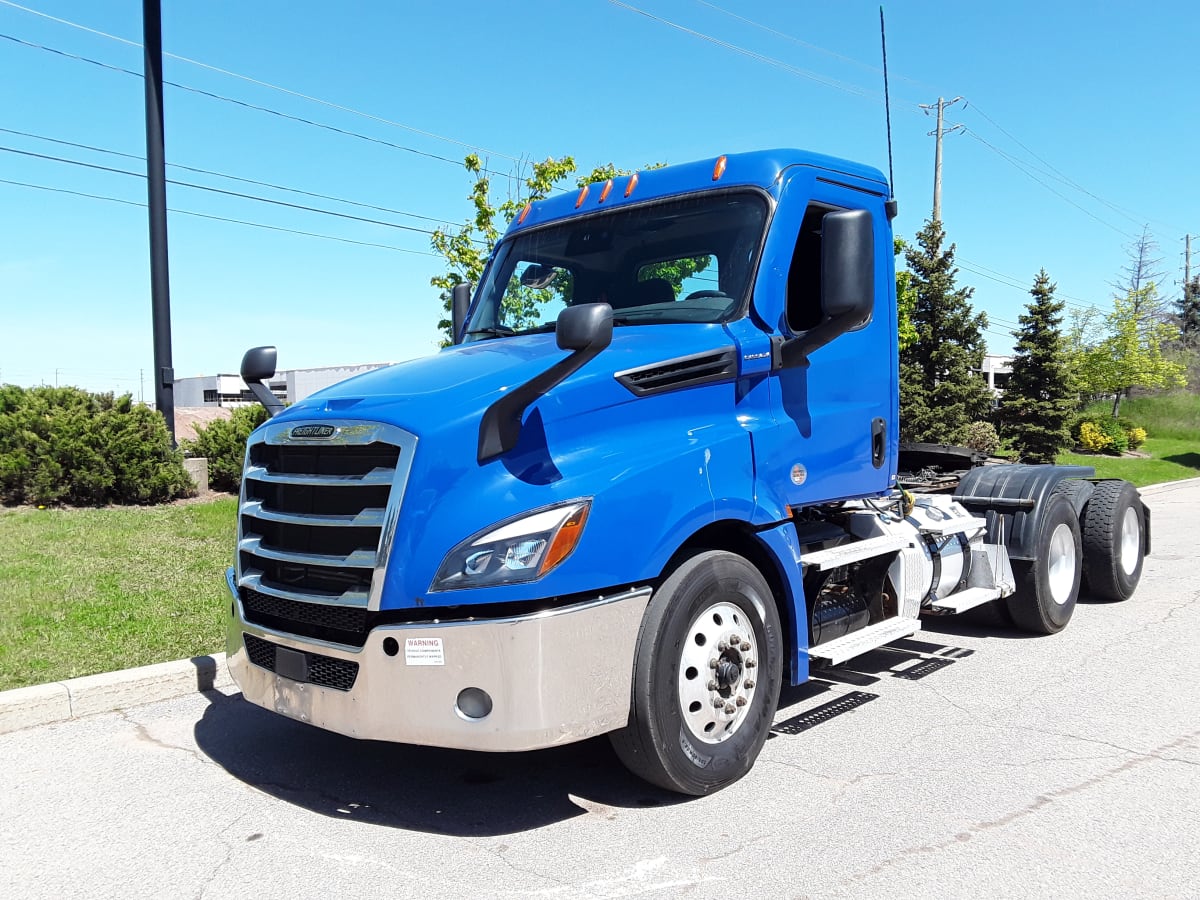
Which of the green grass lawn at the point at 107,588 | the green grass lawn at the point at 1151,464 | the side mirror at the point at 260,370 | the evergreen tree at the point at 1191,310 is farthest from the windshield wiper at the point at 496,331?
the evergreen tree at the point at 1191,310

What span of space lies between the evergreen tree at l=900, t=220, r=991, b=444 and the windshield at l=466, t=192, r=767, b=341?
83.1 feet

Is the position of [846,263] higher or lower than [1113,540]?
higher

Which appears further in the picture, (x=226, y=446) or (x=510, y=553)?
(x=226, y=446)

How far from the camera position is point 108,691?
17.9ft

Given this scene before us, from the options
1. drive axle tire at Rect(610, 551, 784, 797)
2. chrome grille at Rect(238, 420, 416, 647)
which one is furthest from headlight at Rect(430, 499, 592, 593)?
drive axle tire at Rect(610, 551, 784, 797)

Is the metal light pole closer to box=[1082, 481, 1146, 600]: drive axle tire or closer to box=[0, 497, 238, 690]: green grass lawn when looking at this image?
box=[0, 497, 238, 690]: green grass lawn

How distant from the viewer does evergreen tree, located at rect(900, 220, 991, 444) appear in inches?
1169

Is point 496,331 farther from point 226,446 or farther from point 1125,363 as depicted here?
point 1125,363

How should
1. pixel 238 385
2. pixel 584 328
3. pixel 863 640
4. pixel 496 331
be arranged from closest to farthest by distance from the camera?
pixel 584 328, pixel 863 640, pixel 496 331, pixel 238 385

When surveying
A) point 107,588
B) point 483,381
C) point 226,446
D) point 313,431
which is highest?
point 483,381

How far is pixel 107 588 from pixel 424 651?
5.58m

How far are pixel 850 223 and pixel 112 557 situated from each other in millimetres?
7872

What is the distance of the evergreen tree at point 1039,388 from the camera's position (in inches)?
1222

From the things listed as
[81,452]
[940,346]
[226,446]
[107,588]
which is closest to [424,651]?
[107,588]
